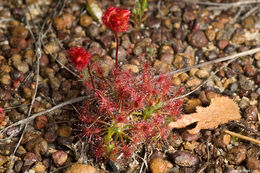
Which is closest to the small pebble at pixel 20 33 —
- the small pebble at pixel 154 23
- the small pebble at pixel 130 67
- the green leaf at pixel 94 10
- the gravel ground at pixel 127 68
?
the gravel ground at pixel 127 68

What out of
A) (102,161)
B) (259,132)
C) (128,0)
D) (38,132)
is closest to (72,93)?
(38,132)

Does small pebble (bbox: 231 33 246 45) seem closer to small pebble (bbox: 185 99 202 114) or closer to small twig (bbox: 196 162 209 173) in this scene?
small pebble (bbox: 185 99 202 114)

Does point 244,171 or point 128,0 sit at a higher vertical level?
point 128,0

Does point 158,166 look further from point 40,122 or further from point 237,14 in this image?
point 237,14

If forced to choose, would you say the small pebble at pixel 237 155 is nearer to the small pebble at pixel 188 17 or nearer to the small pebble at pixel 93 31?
the small pebble at pixel 188 17

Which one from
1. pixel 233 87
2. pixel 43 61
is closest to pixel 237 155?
pixel 233 87

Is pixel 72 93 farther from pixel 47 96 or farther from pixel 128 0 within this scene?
pixel 128 0

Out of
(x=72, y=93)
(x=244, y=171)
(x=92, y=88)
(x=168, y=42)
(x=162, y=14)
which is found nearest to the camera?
(x=244, y=171)
